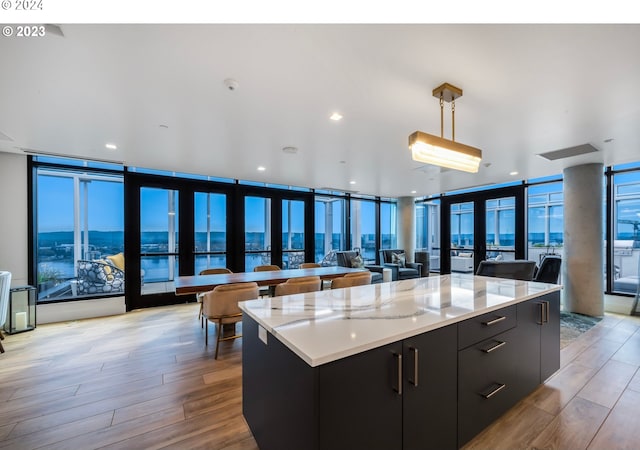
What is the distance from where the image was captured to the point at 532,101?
2.39 meters

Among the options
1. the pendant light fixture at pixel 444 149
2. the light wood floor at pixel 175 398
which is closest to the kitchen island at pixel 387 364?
the light wood floor at pixel 175 398

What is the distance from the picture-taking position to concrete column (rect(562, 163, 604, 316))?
4.38m

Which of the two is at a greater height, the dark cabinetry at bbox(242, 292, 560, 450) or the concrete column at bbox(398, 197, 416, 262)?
the concrete column at bbox(398, 197, 416, 262)

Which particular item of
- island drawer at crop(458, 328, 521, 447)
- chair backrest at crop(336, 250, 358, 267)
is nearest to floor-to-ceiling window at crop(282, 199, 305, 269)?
chair backrest at crop(336, 250, 358, 267)

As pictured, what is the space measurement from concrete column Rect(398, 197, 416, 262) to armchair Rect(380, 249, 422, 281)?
1.62 ft

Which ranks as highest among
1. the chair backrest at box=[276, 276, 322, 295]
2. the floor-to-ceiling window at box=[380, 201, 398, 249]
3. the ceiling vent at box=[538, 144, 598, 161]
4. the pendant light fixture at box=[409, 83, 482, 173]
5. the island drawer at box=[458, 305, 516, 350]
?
the ceiling vent at box=[538, 144, 598, 161]

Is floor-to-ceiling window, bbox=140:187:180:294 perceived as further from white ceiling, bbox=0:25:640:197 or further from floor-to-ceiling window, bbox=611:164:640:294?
floor-to-ceiling window, bbox=611:164:640:294

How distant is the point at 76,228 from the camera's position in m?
4.47

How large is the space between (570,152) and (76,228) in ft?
25.1

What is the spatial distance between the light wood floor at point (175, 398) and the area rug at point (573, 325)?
15cm

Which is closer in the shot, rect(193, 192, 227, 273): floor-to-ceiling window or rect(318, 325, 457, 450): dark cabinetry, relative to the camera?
rect(318, 325, 457, 450): dark cabinetry

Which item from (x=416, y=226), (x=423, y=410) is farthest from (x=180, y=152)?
(x=416, y=226)

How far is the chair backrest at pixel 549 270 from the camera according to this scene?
4398 mm
